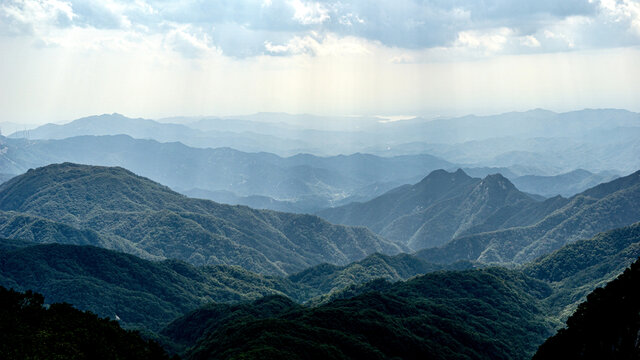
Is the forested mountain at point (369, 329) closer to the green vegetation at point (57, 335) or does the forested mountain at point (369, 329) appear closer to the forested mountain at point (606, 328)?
the green vegetation at point (57, 335)

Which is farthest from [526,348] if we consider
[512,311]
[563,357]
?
[563,357]

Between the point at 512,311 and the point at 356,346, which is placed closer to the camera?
the point at 356,346

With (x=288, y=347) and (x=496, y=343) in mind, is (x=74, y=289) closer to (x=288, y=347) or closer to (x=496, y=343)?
(x=288, y=347)

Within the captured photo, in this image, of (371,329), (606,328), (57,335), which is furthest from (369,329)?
(57,335)

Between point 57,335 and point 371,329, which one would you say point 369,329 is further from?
point 57,335

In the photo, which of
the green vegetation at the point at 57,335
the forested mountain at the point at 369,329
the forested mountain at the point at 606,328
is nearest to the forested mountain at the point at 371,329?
the forested mountain at the point at 369,329

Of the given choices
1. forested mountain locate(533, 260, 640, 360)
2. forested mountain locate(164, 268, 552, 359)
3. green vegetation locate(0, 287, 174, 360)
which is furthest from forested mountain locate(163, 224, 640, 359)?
forested mountain locate(533, 260, 640, 360)
